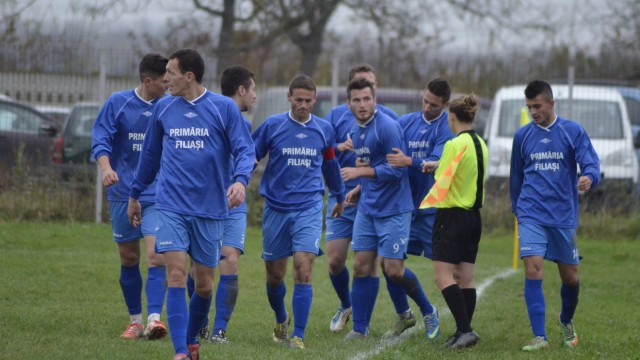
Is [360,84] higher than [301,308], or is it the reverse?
[360,84]

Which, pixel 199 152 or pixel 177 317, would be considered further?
pixel 199 152

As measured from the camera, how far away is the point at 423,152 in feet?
31.3

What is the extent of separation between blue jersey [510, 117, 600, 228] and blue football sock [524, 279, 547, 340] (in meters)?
0.52

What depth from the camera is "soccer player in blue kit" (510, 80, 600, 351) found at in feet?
27.5

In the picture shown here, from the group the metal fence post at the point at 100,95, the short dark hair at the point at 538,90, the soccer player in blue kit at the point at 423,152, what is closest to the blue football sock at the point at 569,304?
the soccer player in blue kit at the point at 423,152

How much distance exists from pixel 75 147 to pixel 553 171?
381 inches

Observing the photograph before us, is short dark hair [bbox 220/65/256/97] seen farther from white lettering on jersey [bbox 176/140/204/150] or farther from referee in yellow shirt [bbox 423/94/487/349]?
referee in yellow shirt [bbox 423/94/487/349]

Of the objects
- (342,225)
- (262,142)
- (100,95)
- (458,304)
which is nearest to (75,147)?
(100,95)

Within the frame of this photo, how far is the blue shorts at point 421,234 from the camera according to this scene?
9.51 m

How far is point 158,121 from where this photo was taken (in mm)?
7098

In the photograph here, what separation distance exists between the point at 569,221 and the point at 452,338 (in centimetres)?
135

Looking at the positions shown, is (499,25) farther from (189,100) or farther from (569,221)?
(189,100)

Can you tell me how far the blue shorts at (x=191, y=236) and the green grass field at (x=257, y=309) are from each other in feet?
2.55

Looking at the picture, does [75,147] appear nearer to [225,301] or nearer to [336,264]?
[336,264]
